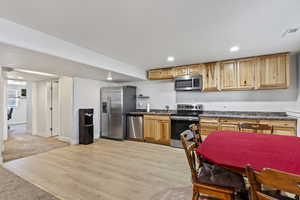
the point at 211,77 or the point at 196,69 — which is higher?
the point at 196,69

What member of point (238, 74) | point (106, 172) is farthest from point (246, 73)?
point (106, 172)

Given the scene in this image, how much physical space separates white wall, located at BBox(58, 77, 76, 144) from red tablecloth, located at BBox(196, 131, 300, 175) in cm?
421

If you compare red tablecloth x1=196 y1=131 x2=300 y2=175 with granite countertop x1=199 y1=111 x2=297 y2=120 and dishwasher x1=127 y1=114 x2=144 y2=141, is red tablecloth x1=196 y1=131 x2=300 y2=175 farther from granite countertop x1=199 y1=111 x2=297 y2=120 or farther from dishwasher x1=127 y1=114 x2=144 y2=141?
dishwasher x1=127 y1=114 x2=144 y2=141

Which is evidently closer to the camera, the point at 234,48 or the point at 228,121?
the point at 234,48

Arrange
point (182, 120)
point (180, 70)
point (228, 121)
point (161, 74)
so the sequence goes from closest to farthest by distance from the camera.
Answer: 1. point (228, 121)
2. point (182, 120)
3. point (180, 70)
4. point (161, 74)

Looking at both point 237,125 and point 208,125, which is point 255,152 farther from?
point 208,125

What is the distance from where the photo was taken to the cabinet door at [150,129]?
14.9ft

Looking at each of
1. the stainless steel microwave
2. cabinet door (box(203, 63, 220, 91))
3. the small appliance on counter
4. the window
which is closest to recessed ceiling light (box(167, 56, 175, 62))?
the stainless steel microwave

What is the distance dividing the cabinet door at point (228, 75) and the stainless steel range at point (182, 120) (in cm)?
92

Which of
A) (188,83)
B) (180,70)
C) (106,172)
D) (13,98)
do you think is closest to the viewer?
(106,172)

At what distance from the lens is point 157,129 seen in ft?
14.7

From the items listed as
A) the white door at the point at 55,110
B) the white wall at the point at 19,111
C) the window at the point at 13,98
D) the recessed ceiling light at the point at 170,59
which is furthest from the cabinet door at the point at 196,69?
the window at the point at 13,98

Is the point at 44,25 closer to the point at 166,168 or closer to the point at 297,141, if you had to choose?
the point at 166,168

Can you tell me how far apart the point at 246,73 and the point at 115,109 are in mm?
3885
